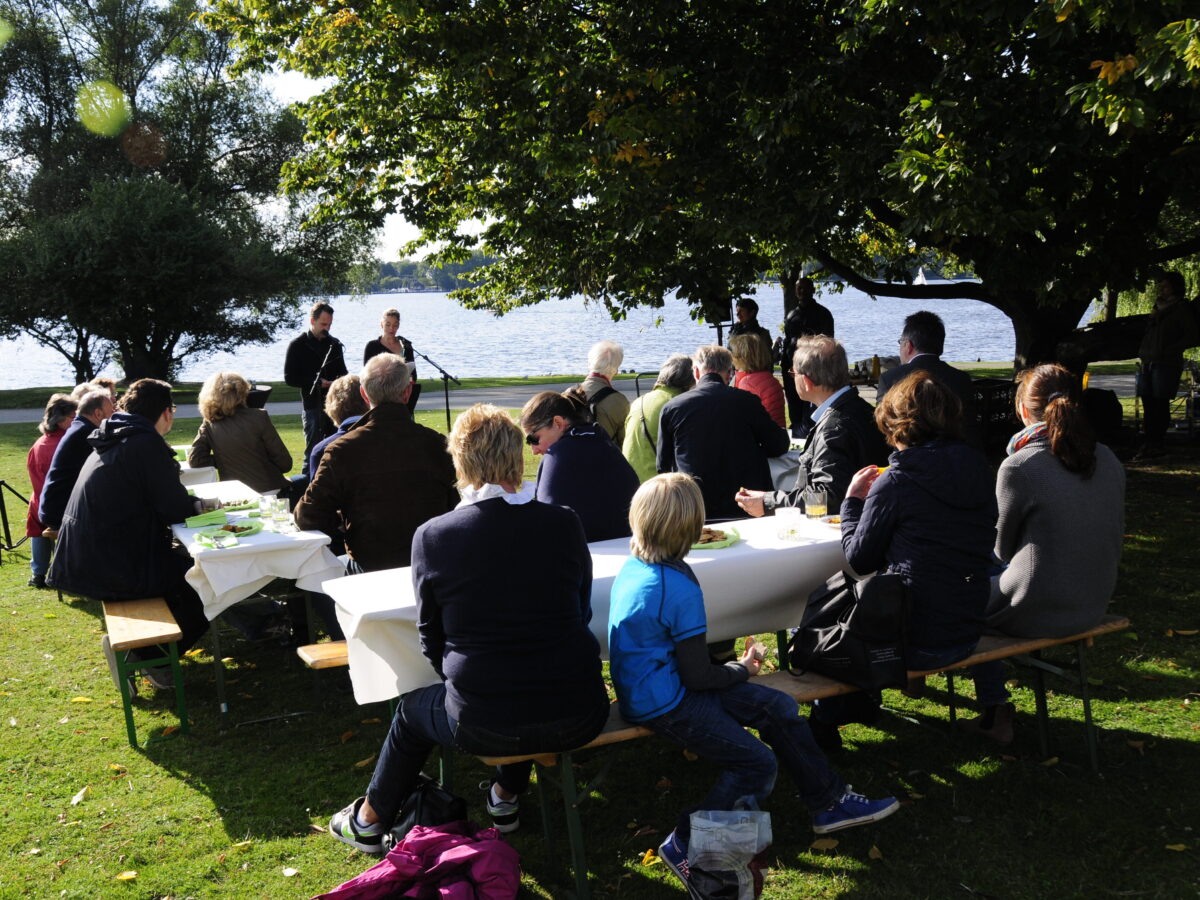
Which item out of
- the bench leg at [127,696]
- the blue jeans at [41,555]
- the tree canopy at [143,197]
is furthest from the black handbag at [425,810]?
the tree canopy at [143,197]

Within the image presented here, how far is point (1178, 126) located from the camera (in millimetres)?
9102

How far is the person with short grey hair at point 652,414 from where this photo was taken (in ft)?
21.6

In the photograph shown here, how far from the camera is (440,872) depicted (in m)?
3.48

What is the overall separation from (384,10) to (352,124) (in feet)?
9.46

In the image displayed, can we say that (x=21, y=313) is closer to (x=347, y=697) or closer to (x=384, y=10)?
(x=384, y=10)

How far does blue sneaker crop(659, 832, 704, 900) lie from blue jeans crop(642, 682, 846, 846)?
33 millimetres

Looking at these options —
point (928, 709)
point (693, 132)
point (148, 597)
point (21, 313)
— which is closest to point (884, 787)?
point (928, 709)

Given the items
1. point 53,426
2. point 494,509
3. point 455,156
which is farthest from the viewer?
point 455,156

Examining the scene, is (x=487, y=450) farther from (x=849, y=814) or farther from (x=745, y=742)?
(x=849, y=814)

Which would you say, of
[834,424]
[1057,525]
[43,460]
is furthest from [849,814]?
[43,460]

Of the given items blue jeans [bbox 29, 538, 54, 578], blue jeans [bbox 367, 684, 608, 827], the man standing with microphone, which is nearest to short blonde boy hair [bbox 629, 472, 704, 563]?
blue jeans [bbox 367, 684, 608, 827]

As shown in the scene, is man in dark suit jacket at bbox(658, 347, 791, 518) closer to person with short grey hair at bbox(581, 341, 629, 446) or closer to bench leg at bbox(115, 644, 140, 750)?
Result: person with short grey hair at bbox(581, 341, 629, 446)

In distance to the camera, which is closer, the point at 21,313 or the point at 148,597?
the point at 148,597

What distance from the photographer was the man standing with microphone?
1145cm
